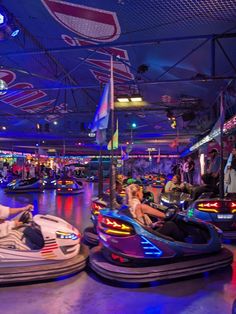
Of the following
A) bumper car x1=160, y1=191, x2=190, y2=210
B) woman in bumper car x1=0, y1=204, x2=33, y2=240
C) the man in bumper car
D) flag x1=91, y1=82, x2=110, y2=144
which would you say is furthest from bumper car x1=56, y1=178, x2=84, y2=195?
the man in bumper car

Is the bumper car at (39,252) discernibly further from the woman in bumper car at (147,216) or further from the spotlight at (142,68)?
the spotlight at (142,68)

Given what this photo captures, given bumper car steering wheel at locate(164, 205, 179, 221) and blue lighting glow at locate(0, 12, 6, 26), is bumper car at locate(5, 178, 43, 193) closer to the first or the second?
blue lighting glow at locate(0, 12, 6, 26)

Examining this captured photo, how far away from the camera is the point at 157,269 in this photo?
10.7ft

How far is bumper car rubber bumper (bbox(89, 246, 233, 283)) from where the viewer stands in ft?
10.5

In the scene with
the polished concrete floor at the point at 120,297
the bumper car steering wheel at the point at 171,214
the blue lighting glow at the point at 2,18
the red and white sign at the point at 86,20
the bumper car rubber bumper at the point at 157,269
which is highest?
the red and white sign at the point at 86,20

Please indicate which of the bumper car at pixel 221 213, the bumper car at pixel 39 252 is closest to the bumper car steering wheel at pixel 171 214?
the bumper car at pixel 39 252

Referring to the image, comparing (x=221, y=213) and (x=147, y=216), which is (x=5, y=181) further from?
(x=147, y=216)

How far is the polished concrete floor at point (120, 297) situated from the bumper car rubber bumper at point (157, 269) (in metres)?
0.09

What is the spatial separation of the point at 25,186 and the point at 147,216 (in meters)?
10.5

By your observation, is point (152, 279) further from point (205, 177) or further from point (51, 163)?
point (51, 163)

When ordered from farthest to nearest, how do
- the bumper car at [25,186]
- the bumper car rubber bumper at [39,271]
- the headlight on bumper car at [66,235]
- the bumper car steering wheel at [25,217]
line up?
1. the bumper car at [25,186]
2. the bumper car steering wheel at [25,217]
3. the headlight on bumper car at [66,235]
4. the bumper car rubber bumper at [39,271]

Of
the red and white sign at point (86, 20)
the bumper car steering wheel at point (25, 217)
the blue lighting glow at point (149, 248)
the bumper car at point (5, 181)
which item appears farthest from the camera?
the bumper car at point (5, 181)

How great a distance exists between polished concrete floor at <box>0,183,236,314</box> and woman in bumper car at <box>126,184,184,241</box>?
51 centimetres

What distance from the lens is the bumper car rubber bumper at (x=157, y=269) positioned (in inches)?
126
